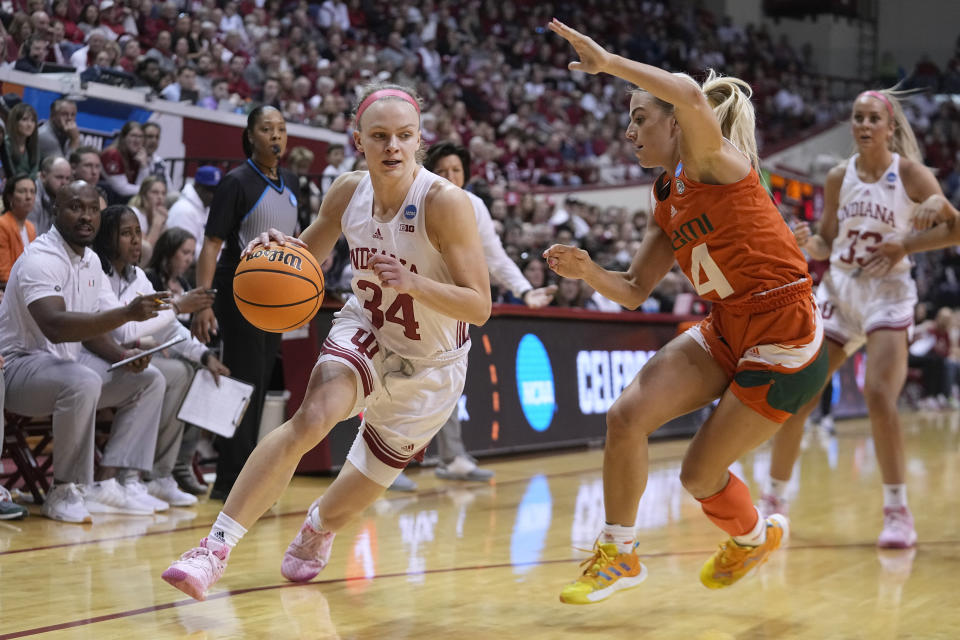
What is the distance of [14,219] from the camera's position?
6.48 m

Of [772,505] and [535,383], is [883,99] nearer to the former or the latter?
[772,505]

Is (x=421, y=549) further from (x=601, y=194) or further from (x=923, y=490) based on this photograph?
(x=601, y=194)

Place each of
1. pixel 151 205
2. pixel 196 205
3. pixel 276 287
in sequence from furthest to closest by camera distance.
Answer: pixel 196 205, pixel 151 205, pixel 276 287

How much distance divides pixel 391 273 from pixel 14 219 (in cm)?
403

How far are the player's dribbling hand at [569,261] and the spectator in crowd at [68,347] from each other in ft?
7.37

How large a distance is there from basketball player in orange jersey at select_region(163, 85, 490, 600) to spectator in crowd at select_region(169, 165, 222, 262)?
14.3ft

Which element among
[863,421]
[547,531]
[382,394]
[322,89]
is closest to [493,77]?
[322,89]

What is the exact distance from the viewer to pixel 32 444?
6.81 metres

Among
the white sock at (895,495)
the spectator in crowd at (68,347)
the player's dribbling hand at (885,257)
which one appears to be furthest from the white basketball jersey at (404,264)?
the white sock at (895,495)

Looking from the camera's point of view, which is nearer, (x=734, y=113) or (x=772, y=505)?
(x=734, y=113)

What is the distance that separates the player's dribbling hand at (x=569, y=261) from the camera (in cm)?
382

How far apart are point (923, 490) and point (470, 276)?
523 centimetres

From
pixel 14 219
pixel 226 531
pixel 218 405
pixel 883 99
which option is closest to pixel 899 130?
pixel 883 99

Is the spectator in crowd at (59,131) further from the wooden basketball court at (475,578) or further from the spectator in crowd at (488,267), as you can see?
the wooden basketball court at (475,578)
